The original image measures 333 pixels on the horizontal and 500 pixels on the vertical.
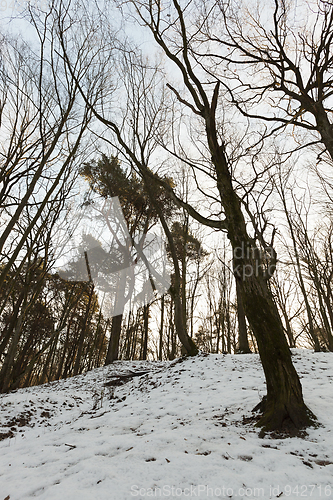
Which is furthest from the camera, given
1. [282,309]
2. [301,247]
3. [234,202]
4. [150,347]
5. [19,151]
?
[150,347]

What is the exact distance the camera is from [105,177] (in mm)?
11102

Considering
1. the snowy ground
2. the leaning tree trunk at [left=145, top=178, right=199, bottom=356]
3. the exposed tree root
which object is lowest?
the snowy ground

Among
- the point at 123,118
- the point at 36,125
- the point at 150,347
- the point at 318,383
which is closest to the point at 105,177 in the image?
the point at 123,118

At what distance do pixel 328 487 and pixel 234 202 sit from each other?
308cm

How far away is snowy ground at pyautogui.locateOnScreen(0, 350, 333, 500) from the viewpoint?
1.72m

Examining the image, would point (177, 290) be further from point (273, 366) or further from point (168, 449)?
point (168, 449)

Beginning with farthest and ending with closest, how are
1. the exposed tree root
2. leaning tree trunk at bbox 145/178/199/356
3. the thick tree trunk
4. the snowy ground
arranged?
leaning tree trunk at bbox 145/178/199/356
the thick tree trunk
the exposed tree root
the snowy ground

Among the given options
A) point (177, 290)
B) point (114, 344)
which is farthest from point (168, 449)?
point (114, 344)

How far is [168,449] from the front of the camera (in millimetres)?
2352

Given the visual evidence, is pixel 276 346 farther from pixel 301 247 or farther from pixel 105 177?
pixel 105 177

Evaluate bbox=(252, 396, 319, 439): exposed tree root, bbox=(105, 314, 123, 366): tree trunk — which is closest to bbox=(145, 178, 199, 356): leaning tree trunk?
bbox=(252, 396, 319, 439): exposed tree root

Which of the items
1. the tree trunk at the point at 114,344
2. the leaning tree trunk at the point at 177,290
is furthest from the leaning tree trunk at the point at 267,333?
the tree trunk at the point at 114,344

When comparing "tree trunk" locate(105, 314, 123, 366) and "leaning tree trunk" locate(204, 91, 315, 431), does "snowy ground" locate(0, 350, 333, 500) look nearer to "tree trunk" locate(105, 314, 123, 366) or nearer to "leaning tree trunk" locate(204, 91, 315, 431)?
"leaning tree trunk" locate(204, 91, 315, 431)

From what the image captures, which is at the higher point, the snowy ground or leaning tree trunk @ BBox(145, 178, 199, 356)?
leaning tree trunk @ BBox(145, 178, 199, 356)
